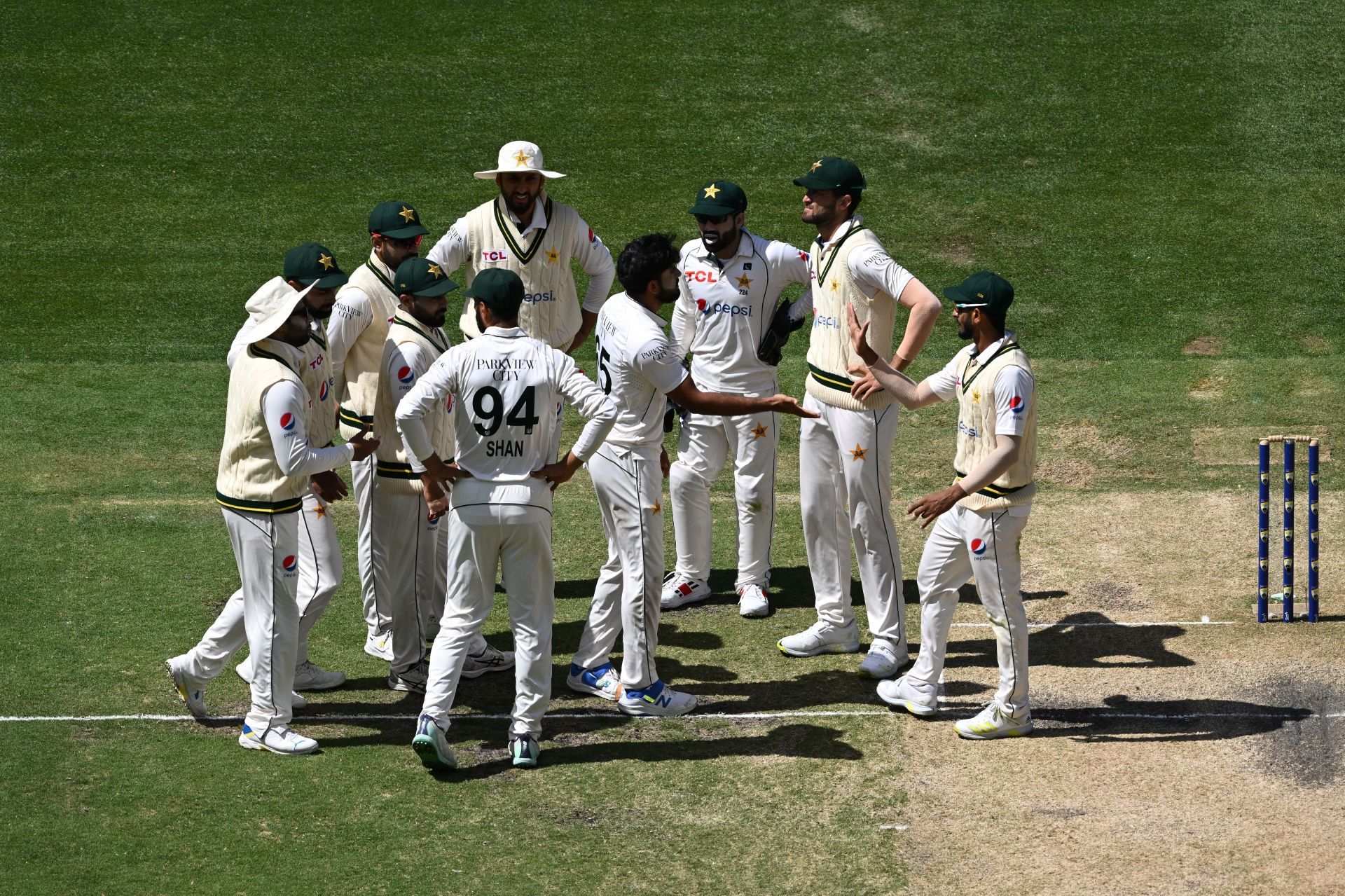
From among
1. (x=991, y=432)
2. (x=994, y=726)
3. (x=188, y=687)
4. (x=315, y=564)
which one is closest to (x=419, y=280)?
(x=315, y=564)

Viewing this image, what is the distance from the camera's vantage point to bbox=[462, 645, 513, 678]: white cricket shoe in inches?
331

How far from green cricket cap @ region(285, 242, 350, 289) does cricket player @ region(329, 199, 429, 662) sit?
2.21ft

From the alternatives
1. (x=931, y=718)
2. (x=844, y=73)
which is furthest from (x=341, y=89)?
(x=931, y=718)

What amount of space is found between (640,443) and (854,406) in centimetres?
128

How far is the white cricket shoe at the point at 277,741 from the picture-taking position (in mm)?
7293

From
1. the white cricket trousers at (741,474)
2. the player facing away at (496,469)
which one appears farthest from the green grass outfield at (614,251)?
the player facing away at (496,469)

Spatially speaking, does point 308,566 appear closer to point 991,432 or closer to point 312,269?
point 312,269

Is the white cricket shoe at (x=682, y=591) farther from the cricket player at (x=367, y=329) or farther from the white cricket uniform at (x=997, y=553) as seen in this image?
the white cricket uniform at (x=997, y=553)

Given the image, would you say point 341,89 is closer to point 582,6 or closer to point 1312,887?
point 582,6

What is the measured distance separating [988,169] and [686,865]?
1154 centimetres

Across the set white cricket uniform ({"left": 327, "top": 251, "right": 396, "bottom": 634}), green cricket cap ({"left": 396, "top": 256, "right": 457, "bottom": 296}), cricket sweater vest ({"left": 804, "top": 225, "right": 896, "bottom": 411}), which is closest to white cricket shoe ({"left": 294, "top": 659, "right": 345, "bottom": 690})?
white cricket uniform ({"left": 327, "top": 251, "right": 396, "bottom": 634})

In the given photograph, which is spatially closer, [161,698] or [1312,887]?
[1312,887]

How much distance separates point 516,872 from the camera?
20.5ft

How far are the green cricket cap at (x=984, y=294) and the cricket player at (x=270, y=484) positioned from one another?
300 centimetres
